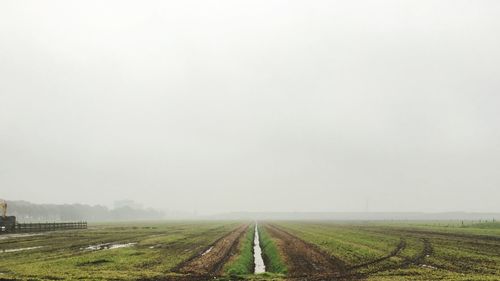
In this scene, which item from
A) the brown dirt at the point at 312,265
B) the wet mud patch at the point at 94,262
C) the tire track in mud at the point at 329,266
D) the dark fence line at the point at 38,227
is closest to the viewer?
the tire track in mud at the point at 329,266

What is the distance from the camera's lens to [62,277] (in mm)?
25906

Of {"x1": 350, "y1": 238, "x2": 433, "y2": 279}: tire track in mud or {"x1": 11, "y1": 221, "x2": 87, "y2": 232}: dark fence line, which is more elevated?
{"x1": 350, "y1": 238, "x2": 433, "y2": 279}: tire track in mud

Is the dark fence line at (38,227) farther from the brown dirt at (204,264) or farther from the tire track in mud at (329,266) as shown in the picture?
the tire track in mud at (329,266)

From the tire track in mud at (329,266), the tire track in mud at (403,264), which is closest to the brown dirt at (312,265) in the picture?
the tire track in mud at (329,266)

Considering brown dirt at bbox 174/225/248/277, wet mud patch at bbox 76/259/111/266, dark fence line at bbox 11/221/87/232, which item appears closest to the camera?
brown dirt at bbox 174/225/248/277

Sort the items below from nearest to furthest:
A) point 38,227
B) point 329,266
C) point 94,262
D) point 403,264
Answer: point 403,264, point 329,266, point 94,262, point 38,227

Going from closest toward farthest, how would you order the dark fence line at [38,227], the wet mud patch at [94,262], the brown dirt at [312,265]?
1. the brown dirt at [312,265]
2. the wet mud patch at [94,262]
3. the dark fence line at [38,227]

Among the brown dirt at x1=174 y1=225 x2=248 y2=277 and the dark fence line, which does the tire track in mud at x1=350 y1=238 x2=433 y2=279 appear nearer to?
the brown dirt at x1=174 y1=225 x2=248 y2=277

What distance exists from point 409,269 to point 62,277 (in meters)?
25.0

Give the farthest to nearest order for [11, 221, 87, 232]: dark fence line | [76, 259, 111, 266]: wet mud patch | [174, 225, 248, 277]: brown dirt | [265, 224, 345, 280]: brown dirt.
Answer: [11, 221, 87, 232]: dark fence line, [76, 259, 111, 266]: wet mud patch, [174, 225, 248, 277]: brown dirt, [265, 224, 345, 280]: brown dirt

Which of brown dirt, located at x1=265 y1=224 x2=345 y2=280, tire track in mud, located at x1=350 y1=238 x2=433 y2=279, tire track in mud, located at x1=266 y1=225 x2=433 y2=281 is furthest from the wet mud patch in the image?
tire track in mud, located at x1=350 y1=238 x2=433 y2=279

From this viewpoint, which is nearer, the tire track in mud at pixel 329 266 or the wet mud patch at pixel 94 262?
the tire track in mud at pixel 329 266

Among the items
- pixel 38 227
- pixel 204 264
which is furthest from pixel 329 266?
pixel 38 227

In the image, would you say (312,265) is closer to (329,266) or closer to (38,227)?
(329,266)
